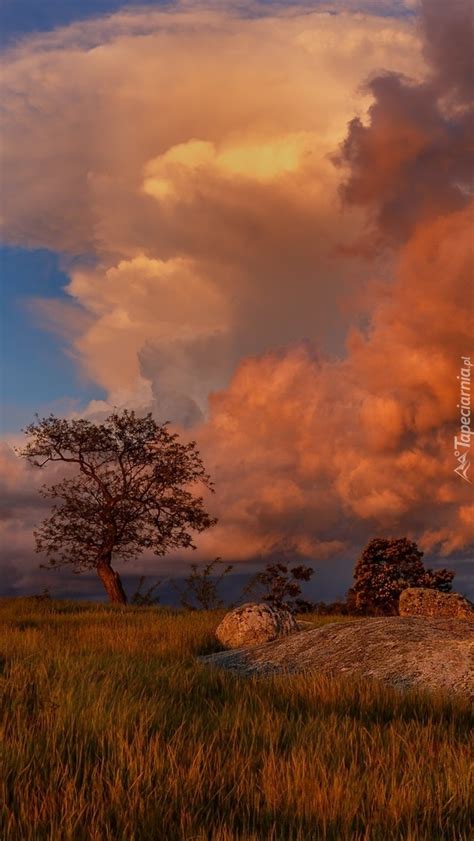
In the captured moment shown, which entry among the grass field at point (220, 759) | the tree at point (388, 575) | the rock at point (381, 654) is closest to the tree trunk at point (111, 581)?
the tree at point (388, 575)

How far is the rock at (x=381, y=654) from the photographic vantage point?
1066 cm

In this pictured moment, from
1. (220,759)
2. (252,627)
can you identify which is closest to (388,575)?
(252,627)

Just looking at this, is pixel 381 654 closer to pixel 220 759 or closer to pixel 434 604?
pixel 220 759

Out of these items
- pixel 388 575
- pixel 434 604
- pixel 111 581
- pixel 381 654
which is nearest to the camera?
pixel 381 654

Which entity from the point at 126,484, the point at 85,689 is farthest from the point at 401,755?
the point at 126,484

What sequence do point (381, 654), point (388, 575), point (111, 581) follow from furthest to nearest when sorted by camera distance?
point (388, 575), point (111, 581), point (381, 654)

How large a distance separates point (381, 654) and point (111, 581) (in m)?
18.5

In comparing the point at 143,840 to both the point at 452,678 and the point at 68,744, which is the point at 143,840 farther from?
the point at 452,678

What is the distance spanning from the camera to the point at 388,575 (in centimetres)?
3125

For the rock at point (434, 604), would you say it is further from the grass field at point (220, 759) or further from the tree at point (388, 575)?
the grass field at point (220, 759)

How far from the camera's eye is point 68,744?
19.4 ft

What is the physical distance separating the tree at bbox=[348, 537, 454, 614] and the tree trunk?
9.25 meters

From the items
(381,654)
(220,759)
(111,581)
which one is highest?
(111,581)

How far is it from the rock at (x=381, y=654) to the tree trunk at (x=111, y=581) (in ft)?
49.8
